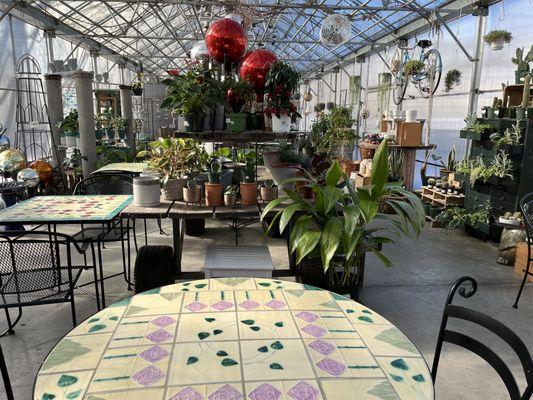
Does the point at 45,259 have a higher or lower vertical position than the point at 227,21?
lower

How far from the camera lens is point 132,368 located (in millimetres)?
1033

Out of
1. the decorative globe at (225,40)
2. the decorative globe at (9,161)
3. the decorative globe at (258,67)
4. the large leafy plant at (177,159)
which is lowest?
the decorative globe at (9,161)

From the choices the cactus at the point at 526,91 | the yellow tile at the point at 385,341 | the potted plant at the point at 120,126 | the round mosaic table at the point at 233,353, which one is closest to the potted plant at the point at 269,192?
the round mosaic table at the point at 233,353

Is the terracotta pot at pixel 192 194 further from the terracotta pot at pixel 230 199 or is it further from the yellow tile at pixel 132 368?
the yellow tile at pixel 132 368

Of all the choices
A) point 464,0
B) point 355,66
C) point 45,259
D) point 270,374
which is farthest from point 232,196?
point 355,66

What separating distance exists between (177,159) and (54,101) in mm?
4322

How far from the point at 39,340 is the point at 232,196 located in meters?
1.48

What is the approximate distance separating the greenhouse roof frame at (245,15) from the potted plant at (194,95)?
3.93ft

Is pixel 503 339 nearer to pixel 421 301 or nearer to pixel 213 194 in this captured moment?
pixel 213 194

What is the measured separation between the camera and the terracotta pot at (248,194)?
2.58m

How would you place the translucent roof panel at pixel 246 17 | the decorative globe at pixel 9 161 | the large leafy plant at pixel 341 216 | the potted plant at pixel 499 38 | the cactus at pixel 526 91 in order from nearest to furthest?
1. the large leafy plant at pixel 341 216
2. the cactus at pixel 526 91
3. the decorative globe at pixel 9 161
4. the potted plant at pixel 499 38
5. the translucent roof panel at pixel 246 17

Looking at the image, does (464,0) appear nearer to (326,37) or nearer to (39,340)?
(326,37)

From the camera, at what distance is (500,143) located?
428cm

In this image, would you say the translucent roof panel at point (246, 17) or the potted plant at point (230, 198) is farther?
the translucent roof panel at point (246, 17)
